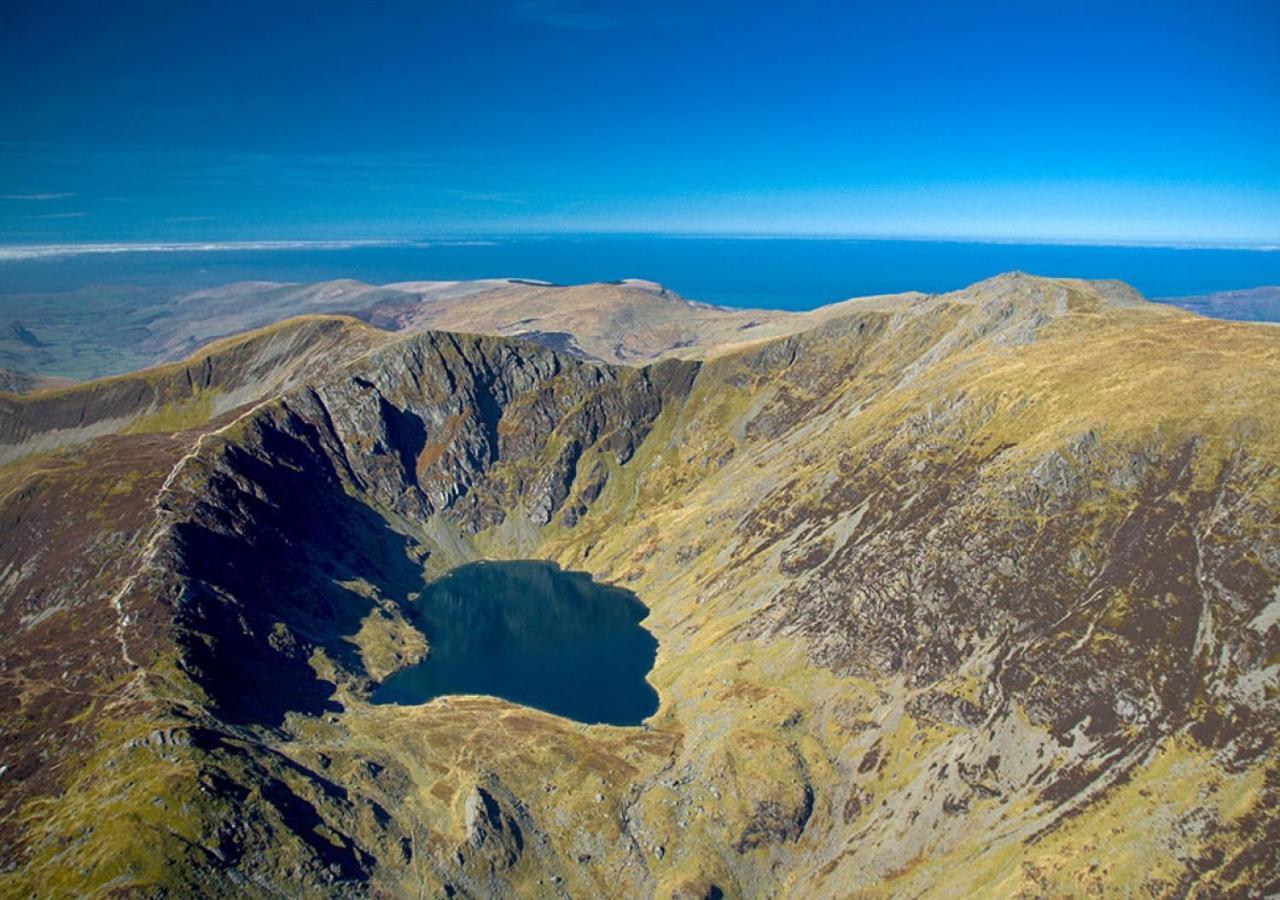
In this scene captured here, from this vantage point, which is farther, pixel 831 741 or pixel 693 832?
pixel 831 741

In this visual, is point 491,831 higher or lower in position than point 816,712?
lower

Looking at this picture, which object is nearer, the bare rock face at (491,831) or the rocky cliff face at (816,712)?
the rocky cliff face at (816,712)


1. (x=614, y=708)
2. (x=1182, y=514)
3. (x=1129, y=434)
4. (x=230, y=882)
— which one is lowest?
(x=614, y=708)

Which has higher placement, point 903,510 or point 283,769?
point 903,510

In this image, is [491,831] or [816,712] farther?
[816,712]

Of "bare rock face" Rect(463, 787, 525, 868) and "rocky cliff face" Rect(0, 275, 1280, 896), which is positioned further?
"bare rock face" Rect(463, 787, 525, 868)

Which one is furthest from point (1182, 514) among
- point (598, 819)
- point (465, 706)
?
point (465, 706)

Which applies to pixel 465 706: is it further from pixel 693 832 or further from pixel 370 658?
pixel 693 832

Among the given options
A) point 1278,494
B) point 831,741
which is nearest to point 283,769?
point 831,741

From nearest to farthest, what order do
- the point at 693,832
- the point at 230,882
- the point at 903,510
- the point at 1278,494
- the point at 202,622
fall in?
the point at 230,882 < the point at 693,832 < the point at 1278,494 < the point at 202,622 < the point at 903,510

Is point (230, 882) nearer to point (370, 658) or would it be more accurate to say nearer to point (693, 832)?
point (693, 832)

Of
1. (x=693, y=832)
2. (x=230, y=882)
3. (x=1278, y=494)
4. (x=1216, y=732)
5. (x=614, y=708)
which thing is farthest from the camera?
(x=614, y=708)
